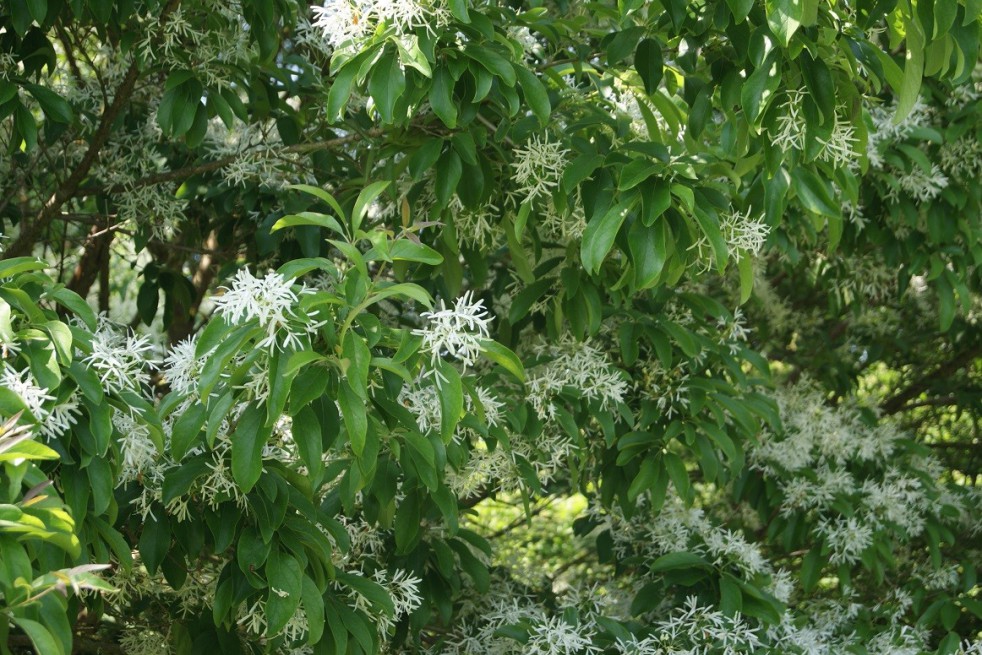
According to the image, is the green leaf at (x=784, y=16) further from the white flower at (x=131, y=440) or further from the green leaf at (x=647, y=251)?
the white flower at (x=131, y=440)

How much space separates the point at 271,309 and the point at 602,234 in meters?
0.66

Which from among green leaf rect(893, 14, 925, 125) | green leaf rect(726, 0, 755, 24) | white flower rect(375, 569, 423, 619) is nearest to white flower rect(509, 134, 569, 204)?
green leaf rect(726, 0, 755, 24)

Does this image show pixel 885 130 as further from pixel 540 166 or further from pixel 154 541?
pixel 154 541

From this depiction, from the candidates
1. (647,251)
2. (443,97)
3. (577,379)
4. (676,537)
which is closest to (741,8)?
(647,251)

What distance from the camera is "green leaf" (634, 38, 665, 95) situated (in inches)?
97.6

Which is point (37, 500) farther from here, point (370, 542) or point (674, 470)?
point (674, 470)

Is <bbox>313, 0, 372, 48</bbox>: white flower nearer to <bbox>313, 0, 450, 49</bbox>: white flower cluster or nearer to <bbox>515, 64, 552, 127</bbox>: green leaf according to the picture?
<bbox>313, 0, 450, 49</bbox>: white flower cluster

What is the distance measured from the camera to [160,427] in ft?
6.39

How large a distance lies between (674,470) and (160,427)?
4.27 ft

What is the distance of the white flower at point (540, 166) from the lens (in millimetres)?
2461

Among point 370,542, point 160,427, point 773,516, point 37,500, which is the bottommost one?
point 773,516

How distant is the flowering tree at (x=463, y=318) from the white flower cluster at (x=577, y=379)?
0.01m

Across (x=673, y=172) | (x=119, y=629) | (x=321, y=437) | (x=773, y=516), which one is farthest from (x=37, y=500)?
(x=773, y=516)

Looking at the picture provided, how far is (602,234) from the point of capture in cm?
211
